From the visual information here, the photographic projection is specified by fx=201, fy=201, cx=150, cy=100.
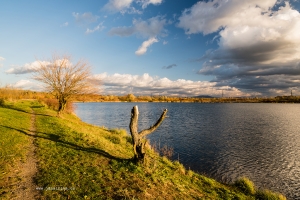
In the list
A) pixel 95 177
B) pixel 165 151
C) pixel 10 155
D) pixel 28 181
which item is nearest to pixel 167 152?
pixel 165 151

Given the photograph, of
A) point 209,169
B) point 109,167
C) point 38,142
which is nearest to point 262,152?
point 209,169

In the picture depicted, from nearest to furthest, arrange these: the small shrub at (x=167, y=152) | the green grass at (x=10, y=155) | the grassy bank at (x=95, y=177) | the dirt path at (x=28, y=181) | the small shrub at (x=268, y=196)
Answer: the dirt path at (x=28, y=181), the green grass at (x=10, y=155), the grassy bank at (x=95, y=177), the small shrub at (x=268, y=196), the small shrub at (x=167, y=152)

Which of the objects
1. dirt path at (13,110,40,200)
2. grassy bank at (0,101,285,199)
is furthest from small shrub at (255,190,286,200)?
dirt path at (13,110,40,200)

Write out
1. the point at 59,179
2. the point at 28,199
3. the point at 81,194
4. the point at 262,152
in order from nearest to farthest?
the point at 28,199
the point at 81,194
the point at 59,179
the point at 262,152

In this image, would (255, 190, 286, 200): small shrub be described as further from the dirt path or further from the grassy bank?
the dirt path

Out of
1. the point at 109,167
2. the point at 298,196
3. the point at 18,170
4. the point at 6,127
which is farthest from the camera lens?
the point at 6,127

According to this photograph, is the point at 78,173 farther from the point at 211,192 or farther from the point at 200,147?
the point at 200,147

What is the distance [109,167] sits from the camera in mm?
14438

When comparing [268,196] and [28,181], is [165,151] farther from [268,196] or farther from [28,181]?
[28,181]

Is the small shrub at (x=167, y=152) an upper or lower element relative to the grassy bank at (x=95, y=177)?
lower

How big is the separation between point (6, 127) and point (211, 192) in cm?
2289

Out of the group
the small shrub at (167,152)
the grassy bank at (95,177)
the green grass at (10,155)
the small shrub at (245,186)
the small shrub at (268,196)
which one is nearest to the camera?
the green grass at (10,155)

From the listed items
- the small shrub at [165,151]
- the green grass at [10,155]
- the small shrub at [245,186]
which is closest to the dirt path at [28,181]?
the green grass at [10,155]

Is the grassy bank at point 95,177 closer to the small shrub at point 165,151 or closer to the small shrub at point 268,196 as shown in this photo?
the small shrub at point 268,196
